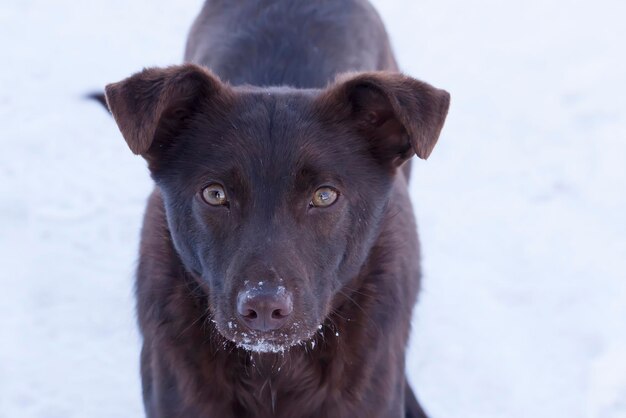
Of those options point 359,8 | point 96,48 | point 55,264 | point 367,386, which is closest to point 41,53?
point 96,48

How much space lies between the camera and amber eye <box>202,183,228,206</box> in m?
3.18

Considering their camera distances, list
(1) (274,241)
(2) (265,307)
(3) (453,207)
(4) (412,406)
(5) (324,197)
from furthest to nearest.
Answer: (3) (453,207), (4) (412,406), (5) (324,197), (1) (274,241), (2) (265,307)

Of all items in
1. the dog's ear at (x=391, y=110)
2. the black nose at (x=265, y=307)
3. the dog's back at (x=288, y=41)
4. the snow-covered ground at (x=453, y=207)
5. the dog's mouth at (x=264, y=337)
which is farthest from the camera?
the snow-covered ground at (x=453, y=207)

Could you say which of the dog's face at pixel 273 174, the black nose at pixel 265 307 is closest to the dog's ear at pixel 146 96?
the dog's face at pixel 273 174

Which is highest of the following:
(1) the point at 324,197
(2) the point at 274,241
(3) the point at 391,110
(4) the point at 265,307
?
(3) the point at 391,110

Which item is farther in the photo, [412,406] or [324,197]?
[412,406]

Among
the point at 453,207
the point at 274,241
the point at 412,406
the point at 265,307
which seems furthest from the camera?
the point at 453,207

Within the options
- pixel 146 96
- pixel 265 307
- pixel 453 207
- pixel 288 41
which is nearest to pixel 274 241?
pixel 265 307

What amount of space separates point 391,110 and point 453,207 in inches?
101

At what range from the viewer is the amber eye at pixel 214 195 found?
318cm

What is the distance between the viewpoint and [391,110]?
3.39 m

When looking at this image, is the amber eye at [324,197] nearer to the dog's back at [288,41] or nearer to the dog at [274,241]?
the dog at [274,241]

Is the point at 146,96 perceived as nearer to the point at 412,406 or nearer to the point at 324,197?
the point at 324,197

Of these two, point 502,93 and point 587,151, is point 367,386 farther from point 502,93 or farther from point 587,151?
point 502,93
